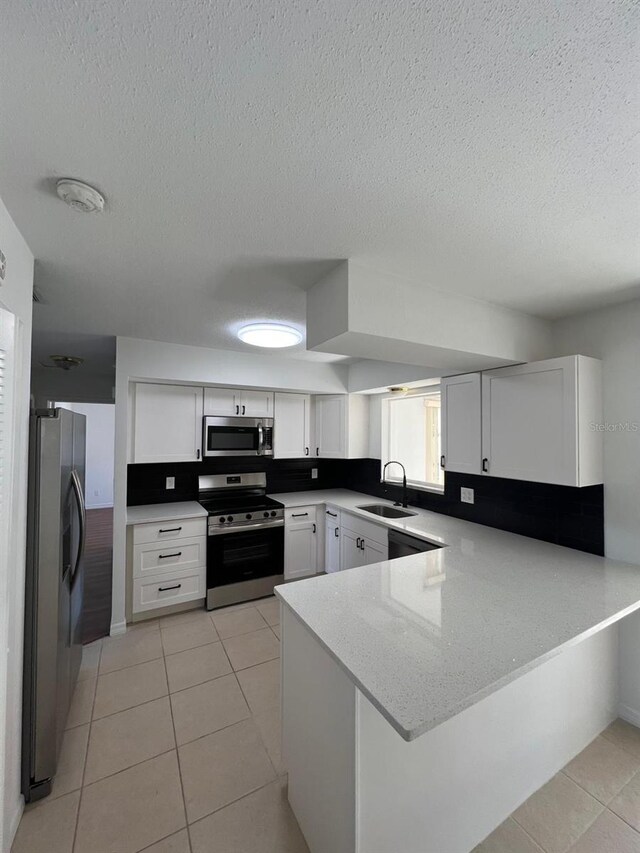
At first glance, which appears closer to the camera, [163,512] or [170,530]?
[170,530]

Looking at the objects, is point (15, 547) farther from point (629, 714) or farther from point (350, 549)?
point (629, 714)

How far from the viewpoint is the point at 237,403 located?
3.59 m

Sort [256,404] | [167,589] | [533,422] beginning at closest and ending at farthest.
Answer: [533,422] → [167,589] → [256,404]

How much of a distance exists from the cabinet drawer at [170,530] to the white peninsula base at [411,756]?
5.94 feet

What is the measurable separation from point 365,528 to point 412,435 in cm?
123

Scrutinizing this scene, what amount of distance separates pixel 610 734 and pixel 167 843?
2.18m

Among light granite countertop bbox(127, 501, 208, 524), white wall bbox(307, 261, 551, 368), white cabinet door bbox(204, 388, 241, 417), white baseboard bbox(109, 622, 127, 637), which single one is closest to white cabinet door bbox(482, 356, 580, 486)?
white wall bbox(307, 261, 551, 368)

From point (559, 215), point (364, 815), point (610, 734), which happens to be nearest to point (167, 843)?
point (364, 815)

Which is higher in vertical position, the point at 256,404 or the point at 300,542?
the point at 256,404

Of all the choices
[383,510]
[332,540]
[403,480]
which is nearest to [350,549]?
[332,540]

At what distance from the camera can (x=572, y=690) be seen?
1709 mm

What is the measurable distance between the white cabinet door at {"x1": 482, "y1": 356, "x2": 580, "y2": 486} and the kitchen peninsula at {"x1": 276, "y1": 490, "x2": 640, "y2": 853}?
54 cm

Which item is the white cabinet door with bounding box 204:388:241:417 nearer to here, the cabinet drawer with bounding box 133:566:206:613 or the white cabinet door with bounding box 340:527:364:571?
the cabinet drawer with bounding box 133:566:206:613

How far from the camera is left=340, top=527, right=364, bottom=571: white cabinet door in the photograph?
317 centimetres
